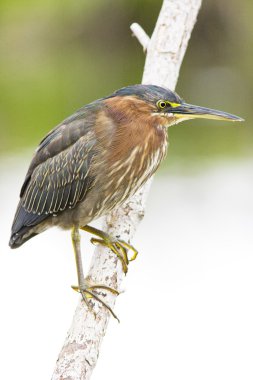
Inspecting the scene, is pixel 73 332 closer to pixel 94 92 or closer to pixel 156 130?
pixel 156 130

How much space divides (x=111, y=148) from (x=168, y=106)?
311 mm

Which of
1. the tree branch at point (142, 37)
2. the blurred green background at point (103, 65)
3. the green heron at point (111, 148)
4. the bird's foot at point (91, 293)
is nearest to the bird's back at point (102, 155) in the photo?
the green heron at point (111, 148)

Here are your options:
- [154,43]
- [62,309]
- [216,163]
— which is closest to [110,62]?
[216,163]

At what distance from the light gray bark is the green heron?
70 mm

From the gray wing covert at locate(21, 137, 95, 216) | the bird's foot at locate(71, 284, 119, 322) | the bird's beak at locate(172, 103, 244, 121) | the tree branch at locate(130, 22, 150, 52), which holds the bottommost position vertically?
the bird's foot at locate(71, 284, 119, 322)

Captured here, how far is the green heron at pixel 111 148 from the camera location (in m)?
3.78

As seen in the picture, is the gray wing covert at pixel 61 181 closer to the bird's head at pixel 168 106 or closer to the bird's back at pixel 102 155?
the bird's back at pixel 102 155

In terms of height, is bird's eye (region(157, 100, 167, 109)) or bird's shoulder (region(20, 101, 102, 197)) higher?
bird's eye (region(157, 100, 167, 109))

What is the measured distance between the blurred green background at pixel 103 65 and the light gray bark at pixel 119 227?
4418 mm

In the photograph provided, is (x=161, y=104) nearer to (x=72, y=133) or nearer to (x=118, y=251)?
(x=72, y=133)

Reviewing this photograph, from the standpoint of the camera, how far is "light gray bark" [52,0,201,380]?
3100mm

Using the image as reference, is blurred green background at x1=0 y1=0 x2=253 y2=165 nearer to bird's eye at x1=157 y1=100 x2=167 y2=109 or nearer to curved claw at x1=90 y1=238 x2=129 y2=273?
bird's eye at x1=157 y1=100 x2=167 y2=109

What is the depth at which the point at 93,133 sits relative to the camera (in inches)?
151

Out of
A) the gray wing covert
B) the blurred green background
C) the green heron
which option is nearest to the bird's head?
the green heron
